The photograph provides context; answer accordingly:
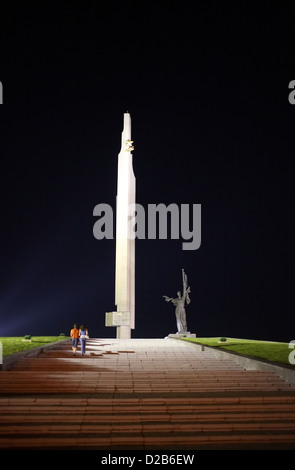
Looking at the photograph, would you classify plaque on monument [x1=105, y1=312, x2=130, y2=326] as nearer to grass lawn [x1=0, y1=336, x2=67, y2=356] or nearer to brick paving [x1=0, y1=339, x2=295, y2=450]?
grass lawn [x1=0, y1=336, x2=67, y2=356]

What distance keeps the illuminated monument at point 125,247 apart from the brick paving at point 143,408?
23018mm

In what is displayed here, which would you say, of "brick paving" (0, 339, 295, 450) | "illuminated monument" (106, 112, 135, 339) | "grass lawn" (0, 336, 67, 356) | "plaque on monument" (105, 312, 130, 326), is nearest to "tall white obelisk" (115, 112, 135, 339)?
"illuminated monument" (106, 112, 135, 339)

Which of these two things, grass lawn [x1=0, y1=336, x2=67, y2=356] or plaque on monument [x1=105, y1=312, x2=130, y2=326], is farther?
plaque on monument [x1=105, y1=312, x2=130, y2=326]

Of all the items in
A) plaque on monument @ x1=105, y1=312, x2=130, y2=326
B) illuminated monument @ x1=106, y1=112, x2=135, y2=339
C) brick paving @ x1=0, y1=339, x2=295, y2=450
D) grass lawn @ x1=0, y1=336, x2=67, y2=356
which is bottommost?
plaque on monument @ x1=105, y1=312, x2=130, y2=326

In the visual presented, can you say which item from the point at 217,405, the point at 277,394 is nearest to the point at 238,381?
the point at 277,394

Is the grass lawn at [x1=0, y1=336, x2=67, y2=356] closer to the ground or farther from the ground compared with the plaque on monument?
farther from the ground

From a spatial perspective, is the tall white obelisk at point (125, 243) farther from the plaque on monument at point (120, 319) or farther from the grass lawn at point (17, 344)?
the grass lawn at point (17, 344)

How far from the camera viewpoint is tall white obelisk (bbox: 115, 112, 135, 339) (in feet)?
113

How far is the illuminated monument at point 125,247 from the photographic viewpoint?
3425cm

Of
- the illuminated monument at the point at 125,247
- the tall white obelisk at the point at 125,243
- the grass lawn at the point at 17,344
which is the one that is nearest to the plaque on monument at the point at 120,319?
the illuminated monument at the point at 125,247

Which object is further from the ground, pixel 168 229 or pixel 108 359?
pixel 168 229

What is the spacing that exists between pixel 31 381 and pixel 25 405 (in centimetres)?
208
